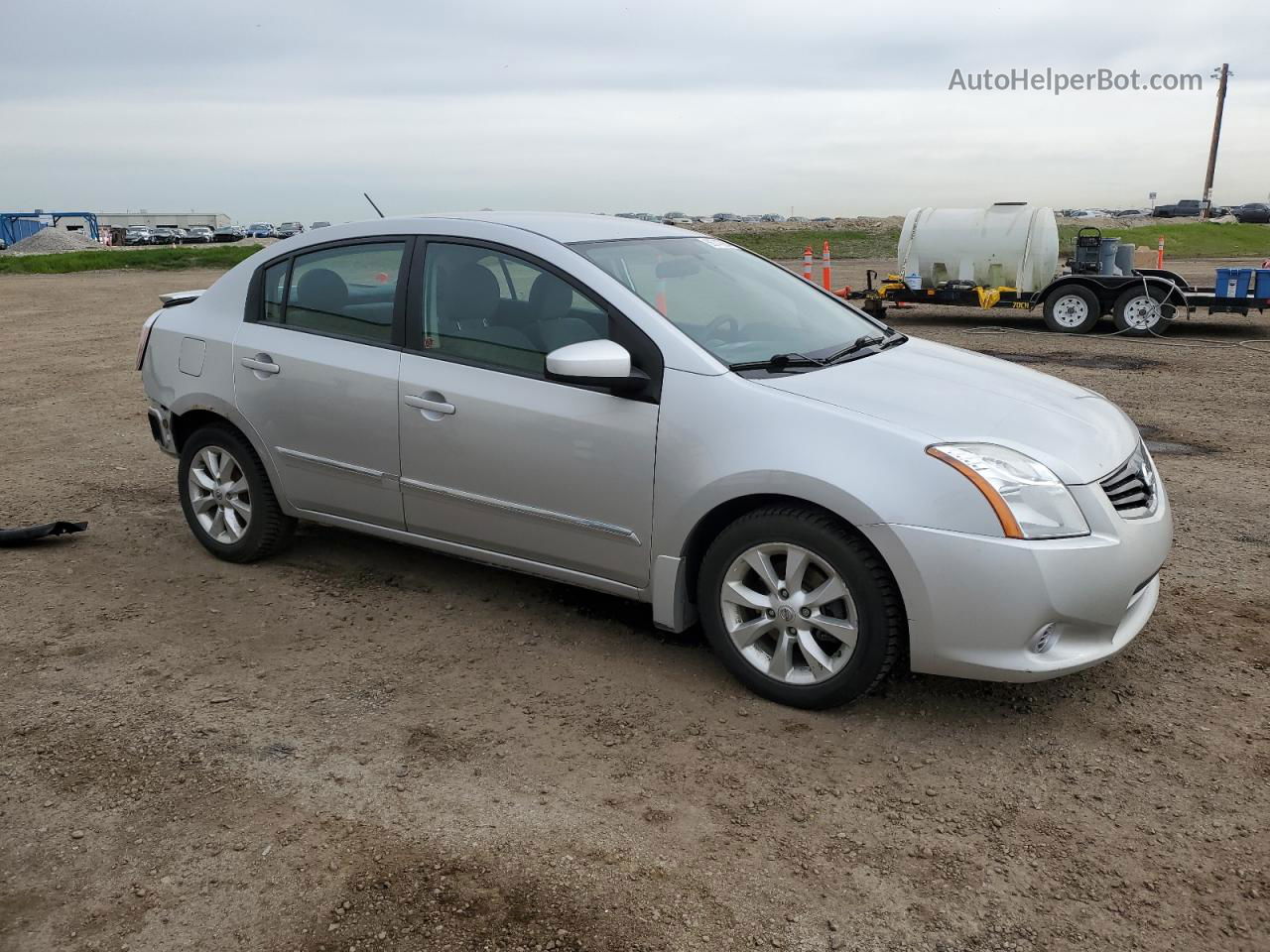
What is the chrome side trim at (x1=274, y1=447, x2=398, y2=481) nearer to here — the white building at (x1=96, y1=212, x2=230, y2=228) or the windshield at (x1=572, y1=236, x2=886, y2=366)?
the windshield at (x1=572, y1=236, x2=886, y2=366)

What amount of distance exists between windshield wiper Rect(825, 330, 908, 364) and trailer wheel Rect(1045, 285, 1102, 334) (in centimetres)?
1130

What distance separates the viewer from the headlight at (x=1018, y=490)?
11.4 ft

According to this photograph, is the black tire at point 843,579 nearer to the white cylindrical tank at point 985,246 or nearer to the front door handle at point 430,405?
the front door handle at point 430,405

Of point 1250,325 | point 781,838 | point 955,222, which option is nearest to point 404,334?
point 781,838

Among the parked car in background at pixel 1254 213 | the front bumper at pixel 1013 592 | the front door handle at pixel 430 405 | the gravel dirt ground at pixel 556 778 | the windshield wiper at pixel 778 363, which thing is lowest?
the gravel dirt ground at pixel 556 778

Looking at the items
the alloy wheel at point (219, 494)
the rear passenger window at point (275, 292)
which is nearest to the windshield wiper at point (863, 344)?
the rear passenger window at point (275, 292)

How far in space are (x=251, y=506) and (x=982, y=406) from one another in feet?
11.3

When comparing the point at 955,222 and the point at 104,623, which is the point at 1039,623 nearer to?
the point at 104,623

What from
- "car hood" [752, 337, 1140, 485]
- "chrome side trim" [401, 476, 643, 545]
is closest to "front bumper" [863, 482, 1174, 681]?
"car hood" [752, 337, 1140, 485]

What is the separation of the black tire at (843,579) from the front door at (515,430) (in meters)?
0.34

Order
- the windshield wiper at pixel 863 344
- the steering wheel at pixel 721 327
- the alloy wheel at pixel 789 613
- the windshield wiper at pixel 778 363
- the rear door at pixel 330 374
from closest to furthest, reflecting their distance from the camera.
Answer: the alloy wheel at pixel 789 613 < the windshield wiper at pixel 778 363 < the steering wheel at pixel 721 327 < the windshield wiper at pixel 863 344 < the rear door at pixel 330 374

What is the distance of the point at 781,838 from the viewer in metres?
3.13

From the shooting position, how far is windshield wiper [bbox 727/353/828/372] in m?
4.05

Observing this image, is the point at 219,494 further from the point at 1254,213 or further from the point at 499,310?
the point at 1254,213
